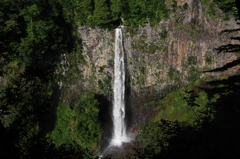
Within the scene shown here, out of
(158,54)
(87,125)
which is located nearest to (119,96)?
(87,125)

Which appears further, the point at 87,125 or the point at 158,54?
the point at 158,54

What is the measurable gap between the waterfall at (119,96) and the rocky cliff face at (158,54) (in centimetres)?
56

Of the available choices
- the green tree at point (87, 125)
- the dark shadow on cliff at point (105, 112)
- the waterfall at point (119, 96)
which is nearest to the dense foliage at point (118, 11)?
the waterfall at point (119, 96)

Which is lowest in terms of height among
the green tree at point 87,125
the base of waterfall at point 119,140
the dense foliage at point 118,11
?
the base of waterfall at point 119,140

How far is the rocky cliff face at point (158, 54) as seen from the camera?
877 inches

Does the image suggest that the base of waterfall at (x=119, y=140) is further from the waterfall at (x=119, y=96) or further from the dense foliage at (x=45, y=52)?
the dense foliage at (x=45, y=52)

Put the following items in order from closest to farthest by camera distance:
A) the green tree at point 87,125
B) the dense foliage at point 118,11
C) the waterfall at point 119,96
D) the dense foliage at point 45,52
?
1. the dense foliage at point 45,52
2. the green tree at point 87,125
3. the dense foliage at point 118,11
4. the waterfall at point 119,96

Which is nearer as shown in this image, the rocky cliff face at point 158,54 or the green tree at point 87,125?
the green tree at point 87,125

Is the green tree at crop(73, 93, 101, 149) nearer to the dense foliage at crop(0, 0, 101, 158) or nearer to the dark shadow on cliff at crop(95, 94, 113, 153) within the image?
the dense foliage at crop(0, 0, 101, 158)

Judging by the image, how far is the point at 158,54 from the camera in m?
23.2

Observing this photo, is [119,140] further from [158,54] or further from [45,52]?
[45,52]

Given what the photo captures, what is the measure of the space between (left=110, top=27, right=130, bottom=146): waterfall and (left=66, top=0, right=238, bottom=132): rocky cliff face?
558 millimetres

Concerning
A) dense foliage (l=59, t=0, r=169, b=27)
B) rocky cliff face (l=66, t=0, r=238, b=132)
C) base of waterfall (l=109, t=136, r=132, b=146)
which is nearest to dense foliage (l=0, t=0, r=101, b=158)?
dense foliage (l=59, t=0, r=169, b=27)

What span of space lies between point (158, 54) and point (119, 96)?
6122mm
